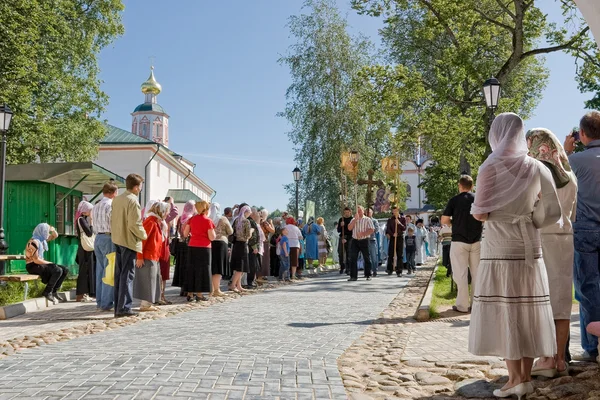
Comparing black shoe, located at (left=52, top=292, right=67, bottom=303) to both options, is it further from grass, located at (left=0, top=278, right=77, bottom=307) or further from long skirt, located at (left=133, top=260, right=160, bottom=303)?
long skirt, located at (left=133, top=260, right=160, bottom=303)

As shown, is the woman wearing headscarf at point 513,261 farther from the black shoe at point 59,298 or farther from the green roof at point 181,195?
the green roof at point 181,195

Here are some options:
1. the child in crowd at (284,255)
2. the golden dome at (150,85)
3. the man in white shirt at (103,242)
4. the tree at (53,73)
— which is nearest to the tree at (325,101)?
the tree at (53,73)

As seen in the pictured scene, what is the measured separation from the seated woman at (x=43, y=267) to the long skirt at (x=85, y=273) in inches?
15.3

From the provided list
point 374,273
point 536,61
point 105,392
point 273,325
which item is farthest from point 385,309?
point 536,61

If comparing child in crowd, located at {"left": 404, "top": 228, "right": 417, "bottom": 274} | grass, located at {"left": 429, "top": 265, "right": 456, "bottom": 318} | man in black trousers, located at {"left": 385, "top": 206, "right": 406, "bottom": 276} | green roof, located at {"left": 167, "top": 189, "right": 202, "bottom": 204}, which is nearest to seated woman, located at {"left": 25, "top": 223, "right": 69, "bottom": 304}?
grass, located at {"left": 429, "top": 265, "right": 456, "bottom": 318}

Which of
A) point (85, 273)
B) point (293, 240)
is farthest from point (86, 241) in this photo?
point (293, 240)

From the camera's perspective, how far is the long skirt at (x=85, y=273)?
12.0 m

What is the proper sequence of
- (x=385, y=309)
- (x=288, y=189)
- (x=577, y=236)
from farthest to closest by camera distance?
(x=288, y=189) < (x=385, y=309) < (x=577, y=236)

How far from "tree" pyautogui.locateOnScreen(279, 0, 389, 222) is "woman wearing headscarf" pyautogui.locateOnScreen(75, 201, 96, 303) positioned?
25545 millimetres

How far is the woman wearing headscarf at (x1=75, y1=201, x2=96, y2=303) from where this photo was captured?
11883 millimetres

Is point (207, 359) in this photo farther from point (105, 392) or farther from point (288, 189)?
point (288, 189)

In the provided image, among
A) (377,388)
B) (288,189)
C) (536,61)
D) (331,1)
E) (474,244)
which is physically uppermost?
(331,1)

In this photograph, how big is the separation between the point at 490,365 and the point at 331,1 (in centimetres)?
3471

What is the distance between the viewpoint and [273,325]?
850 cm
